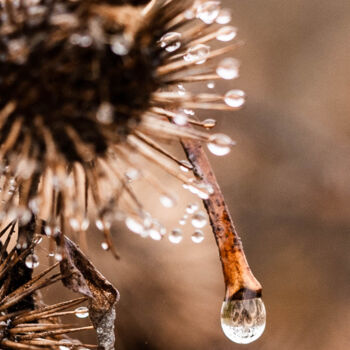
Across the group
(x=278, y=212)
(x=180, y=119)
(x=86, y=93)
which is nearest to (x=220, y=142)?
(x=180, y=119)

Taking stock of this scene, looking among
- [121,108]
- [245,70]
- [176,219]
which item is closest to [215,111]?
[245,70]

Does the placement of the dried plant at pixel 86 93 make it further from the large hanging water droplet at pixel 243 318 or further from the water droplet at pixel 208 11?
the large hanging water droplet at pixel 243 318

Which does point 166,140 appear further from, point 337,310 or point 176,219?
point 337,310

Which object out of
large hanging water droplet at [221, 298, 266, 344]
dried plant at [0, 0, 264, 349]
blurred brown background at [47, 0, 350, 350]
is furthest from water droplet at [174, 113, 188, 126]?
blurred brown background at [47, 0, 350, 350]

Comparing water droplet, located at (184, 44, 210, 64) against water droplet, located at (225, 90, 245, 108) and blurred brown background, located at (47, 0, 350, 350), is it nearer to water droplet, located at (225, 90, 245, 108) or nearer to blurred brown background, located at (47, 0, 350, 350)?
water droplet, located at (225, 90, 245, 108)

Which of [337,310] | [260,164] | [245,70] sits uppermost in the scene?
[245,70]

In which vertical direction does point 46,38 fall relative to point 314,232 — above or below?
above
